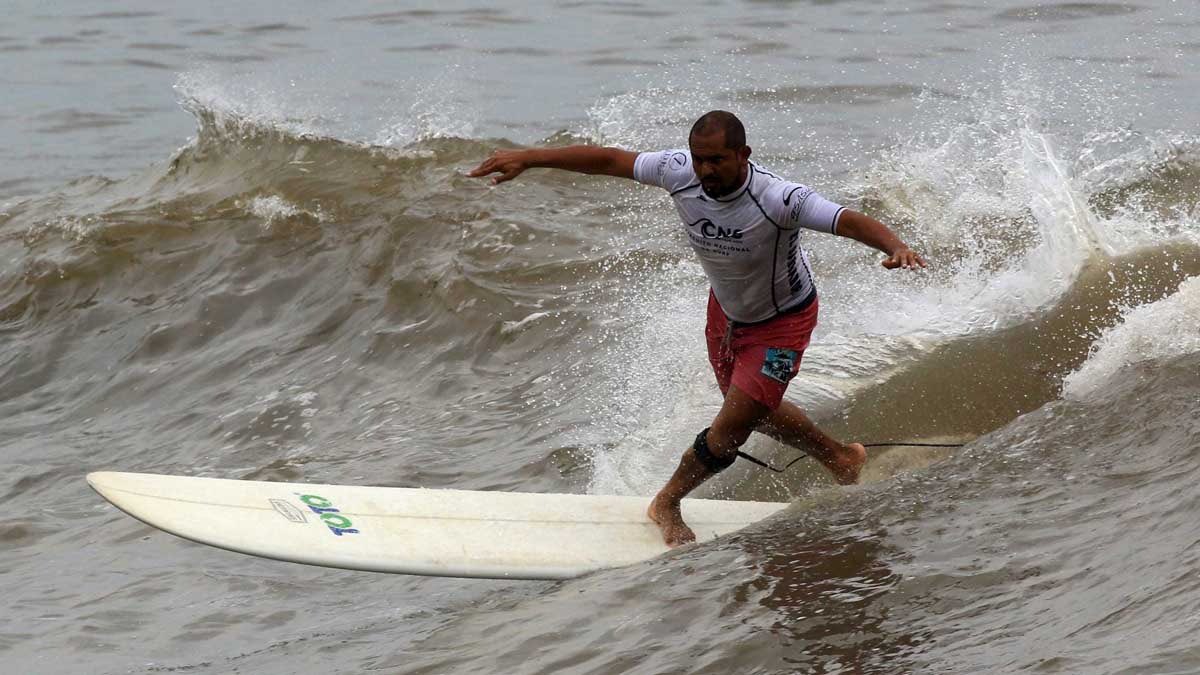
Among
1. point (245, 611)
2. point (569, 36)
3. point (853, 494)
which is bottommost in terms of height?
point (245, 611)

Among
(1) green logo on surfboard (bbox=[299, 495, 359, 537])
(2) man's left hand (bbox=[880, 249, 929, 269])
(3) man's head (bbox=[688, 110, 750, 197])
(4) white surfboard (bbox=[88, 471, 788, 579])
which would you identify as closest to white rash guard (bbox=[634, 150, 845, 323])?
(3) man's head (bbox=[688, 110, 750, 197])

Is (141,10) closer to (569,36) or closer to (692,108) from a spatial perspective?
(569,36)

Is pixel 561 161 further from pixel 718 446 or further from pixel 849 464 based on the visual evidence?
pixel 849 464

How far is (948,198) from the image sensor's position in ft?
35.7

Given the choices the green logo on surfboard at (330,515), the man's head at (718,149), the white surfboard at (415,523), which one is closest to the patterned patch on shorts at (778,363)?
the white surfboard at (415,523)

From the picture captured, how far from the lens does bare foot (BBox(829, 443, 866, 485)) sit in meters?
6.48

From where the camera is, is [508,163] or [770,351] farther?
[770,351]

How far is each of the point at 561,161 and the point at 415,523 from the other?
1629 millimetres

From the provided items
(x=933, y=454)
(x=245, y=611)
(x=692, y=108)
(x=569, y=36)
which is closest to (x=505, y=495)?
(x=245, y=611)

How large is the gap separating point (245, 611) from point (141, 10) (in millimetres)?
19780

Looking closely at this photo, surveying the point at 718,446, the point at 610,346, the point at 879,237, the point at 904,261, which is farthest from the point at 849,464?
the point at 610,346

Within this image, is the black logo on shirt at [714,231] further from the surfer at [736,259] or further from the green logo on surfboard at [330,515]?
the green logo on surfboard at [330,515]

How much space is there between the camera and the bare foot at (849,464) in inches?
255

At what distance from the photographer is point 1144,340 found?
7.04m
